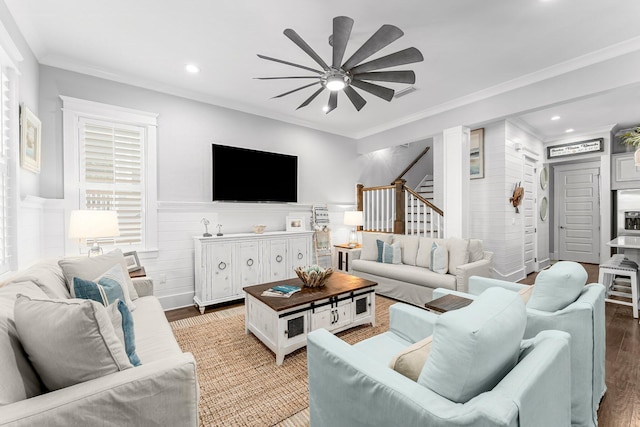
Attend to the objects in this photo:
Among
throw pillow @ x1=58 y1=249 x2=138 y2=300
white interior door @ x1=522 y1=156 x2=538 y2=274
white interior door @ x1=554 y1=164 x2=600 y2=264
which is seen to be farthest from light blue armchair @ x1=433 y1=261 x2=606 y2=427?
white interior door @ x1=554 y1=164 x2=600 y2=264

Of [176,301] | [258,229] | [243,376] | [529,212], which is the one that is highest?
[529,212]

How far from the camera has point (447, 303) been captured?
82.4 inches

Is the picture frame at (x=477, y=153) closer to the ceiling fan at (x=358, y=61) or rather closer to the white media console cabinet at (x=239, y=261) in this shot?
the ceiling fan at (x=358, y=61)

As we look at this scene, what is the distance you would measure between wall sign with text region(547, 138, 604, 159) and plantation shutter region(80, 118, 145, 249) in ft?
24.6

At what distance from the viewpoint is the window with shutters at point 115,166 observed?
10.2 ft

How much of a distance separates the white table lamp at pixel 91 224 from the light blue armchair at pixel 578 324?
3359 mm

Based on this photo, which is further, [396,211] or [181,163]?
[396,211]

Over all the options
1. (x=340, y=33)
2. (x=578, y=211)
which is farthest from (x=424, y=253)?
(x=578, y=211)

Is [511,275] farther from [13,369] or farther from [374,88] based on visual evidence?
[13,369]

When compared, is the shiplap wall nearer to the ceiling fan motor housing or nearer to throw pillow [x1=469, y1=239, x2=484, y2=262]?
the ceiling fan motor housing

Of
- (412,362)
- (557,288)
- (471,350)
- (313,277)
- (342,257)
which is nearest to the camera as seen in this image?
(471,350)

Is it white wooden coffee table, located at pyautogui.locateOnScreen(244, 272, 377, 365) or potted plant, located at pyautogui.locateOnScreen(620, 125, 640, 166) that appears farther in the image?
potted plant, located at pyautogui.locateOnScreen(620, 125, 640, 166)

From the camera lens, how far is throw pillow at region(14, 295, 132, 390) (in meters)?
1.02

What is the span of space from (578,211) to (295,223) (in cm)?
644
